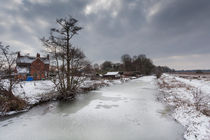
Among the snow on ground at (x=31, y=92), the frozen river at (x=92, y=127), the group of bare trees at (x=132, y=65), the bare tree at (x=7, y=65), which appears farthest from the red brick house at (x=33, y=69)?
the group of bare trees at (x=132, y=65)

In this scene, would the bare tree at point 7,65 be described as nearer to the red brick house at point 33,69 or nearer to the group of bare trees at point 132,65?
the red brick house at point 33,69

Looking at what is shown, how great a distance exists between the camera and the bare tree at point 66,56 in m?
8.47

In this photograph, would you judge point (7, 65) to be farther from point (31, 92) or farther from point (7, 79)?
point (31, 92)

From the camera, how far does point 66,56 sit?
916cm

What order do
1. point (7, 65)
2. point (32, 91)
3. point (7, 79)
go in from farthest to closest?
point (32, 91)
point (7, 79)
point (7, 65)

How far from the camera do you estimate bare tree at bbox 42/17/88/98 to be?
847 cm

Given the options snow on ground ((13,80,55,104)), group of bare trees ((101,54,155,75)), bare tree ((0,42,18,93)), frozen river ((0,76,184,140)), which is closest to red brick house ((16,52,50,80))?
bare tree ((0,42,18,93))

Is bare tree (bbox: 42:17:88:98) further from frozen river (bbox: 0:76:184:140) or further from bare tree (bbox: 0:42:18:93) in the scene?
frozen river (bbox: 0:76:184:140)

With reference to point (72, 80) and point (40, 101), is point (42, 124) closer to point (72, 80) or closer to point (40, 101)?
point (40, 101)

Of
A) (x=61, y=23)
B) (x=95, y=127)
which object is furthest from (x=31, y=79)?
(x=95, y=127)

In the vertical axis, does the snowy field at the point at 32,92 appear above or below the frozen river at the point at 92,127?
above

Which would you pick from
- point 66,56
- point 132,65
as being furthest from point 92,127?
point 132,65

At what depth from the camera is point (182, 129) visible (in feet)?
12.7

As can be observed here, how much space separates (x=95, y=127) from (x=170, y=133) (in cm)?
289
